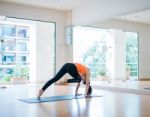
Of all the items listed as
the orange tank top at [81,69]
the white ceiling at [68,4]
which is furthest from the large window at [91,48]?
the orange tank top at [81,69]

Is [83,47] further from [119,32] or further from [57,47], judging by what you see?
[119,32]

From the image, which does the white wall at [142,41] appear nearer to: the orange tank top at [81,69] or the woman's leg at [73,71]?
the orange tank top at [81,69]

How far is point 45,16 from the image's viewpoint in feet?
30.3

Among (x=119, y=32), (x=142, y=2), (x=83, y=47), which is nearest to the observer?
(x=142, y=2)

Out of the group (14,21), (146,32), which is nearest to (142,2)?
(146,32)

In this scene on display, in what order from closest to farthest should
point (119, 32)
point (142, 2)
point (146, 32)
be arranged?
point (142, 2), point (146, 32), point (119, 32)

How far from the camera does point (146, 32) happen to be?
719 centimetres

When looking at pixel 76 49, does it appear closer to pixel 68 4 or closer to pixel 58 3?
pixel 68 4

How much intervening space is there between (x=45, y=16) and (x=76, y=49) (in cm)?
167

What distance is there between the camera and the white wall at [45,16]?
8.53 meters

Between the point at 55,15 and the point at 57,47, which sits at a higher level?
the point at 55,15

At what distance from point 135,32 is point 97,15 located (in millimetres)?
1411

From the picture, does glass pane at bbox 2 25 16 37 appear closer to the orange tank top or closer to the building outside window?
the building outside window

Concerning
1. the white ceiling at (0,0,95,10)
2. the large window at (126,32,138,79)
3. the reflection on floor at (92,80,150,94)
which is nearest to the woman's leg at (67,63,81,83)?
the reflection on floor at (92,80,150,94)
